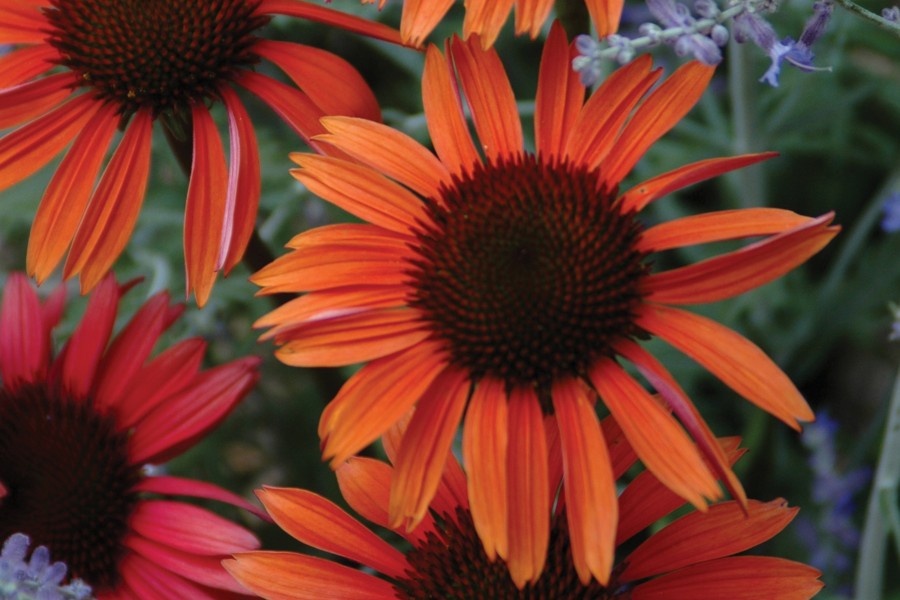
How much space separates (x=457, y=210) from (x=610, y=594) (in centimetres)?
44

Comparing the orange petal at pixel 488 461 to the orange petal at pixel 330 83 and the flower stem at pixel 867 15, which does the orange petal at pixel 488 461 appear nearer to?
the orange petal at pixel 330 83

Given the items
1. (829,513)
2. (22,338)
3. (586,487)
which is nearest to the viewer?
(586,487)

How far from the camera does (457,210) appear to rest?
4.14 feet

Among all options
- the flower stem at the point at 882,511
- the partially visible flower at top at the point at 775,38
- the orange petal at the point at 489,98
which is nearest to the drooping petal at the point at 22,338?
the orange petal at the point at 489,98

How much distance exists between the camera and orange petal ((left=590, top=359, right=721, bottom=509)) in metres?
1.06

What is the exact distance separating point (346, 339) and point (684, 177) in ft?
1.24

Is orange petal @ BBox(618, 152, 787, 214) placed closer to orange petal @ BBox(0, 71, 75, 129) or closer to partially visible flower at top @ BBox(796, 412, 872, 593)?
orange petal @ BBox(0, 71, 75, 129)

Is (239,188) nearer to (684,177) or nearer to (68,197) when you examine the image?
(68,197)

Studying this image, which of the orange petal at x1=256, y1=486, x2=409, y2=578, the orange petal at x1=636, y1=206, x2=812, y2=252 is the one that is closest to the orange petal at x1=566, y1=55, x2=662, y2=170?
the orange petal at x1=636, y1=206, x2=812, y2=252

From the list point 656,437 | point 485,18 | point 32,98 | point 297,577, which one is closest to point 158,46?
point 32,98

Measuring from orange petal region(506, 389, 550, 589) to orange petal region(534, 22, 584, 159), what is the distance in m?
0.30

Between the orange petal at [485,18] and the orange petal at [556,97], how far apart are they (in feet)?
0.31

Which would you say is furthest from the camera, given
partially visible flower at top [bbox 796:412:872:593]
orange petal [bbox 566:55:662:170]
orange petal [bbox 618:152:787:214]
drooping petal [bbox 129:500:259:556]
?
partially visible flower at top [bbox 796:412:872:593]

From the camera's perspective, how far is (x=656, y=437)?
1110 mm
